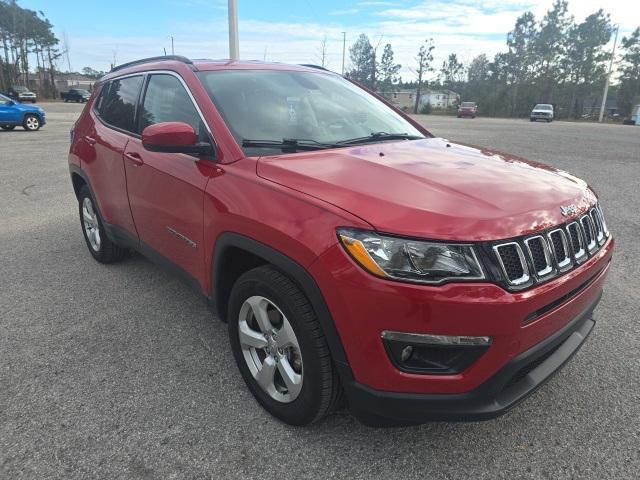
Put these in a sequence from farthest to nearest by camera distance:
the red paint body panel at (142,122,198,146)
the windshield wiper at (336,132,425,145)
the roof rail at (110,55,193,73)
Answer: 1. the roof rail at (110,55,193,73)
2. the windshield wiper at (336,132,425,145)
3. the red paint body panel at (142,122,198,146)

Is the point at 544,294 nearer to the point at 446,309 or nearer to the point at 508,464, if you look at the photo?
the point at 446,309

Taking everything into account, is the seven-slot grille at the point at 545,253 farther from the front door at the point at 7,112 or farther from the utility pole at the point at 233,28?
the front door at the point at 7,112

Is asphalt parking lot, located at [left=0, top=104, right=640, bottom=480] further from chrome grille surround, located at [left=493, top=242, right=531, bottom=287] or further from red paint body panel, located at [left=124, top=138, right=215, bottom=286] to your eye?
chrome grille surround, located at [left=493, top=242, right=531, bottom=287]

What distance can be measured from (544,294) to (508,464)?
2.82ft

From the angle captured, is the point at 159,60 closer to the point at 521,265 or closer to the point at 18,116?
the point at 521,265

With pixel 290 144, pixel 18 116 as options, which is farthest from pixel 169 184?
pixel 18 116

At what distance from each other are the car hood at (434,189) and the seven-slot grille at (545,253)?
0.05 m

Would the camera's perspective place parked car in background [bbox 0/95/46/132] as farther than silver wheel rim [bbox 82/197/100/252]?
Yes

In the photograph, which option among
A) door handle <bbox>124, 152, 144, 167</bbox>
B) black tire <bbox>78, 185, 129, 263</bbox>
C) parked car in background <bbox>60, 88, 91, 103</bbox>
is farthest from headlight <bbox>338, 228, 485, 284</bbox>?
parked car in background <bbox>60, 88, 91, 103</bbox>

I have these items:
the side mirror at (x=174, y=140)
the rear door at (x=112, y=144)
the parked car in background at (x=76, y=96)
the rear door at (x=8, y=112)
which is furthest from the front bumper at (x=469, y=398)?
the parked car in background at (x=76, y=96)

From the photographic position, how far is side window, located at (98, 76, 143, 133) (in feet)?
12.2

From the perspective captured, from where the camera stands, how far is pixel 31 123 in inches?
776

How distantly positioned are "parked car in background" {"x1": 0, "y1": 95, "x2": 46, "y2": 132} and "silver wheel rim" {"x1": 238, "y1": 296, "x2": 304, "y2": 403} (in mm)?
20819

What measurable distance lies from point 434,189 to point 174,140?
141cm
